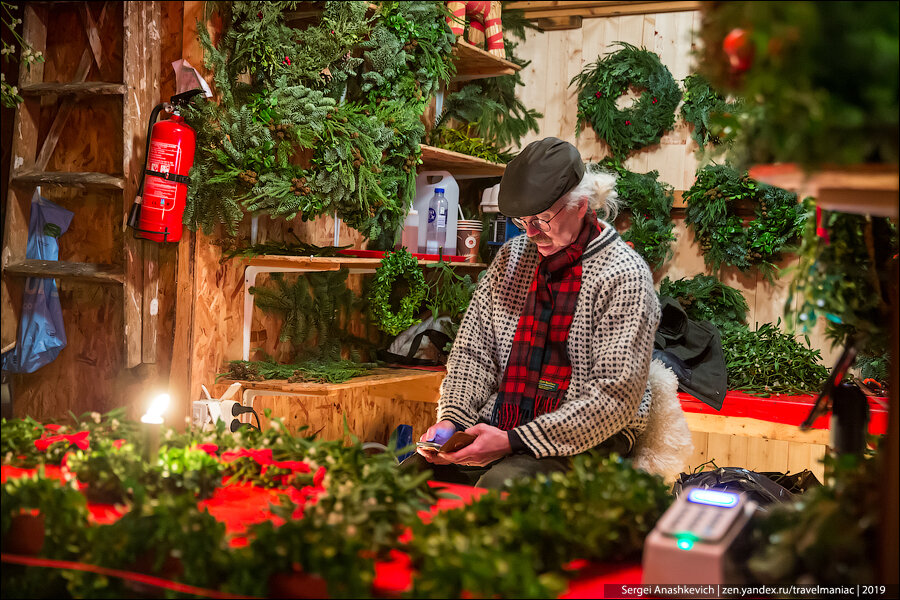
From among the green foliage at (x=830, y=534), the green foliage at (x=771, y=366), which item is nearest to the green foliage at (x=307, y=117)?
the green foliage at (x=771, y=366)

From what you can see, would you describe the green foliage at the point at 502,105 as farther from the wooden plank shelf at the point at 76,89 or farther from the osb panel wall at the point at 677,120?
the wooden plank shelf at the point at 76,89

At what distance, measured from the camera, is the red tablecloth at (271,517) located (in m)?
1.25

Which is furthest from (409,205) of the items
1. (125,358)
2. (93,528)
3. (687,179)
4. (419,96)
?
(93,528)

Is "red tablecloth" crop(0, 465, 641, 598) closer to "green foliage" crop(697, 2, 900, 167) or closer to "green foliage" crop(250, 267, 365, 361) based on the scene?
"green foliage" crop(697, 2, 900, 167)

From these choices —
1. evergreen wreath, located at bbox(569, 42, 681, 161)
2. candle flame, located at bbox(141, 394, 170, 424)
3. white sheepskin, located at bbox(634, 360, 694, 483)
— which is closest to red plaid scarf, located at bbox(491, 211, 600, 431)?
white sheepskin, located at bbox(634, 360, 694, 483)

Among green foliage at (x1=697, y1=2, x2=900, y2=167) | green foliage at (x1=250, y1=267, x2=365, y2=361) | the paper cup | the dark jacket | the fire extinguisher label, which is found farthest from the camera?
the paper cup

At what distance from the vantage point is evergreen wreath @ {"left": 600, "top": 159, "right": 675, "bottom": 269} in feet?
14.3

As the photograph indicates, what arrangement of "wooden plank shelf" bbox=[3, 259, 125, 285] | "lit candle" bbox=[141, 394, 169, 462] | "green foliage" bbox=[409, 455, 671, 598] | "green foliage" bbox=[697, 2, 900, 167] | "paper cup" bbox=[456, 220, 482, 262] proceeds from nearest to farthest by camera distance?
"green foliage" bbox=[697, 2, 900, 167] < "green foliage" bbox=[409, 455, 671, 598] < "lit candle" bbox=[141, 394, 169, 462] < "wooden plank shelf" bbox=[3, 259, 125, 285] < "paper cup" bbox=[456, 220, 482, 262]

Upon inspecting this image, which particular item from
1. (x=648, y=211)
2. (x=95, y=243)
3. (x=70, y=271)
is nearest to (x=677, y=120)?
(x=648, y=211)

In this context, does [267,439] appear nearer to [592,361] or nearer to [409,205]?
[592,361]

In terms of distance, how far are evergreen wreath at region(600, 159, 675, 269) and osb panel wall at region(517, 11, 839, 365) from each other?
5.2 inches

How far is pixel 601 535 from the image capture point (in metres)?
1.31

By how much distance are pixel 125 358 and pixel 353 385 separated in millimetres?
838

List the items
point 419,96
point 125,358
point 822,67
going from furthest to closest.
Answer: point 419,96 → point 125,358 → point 822,67
